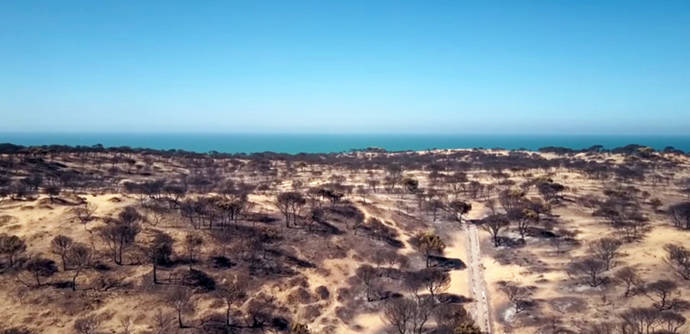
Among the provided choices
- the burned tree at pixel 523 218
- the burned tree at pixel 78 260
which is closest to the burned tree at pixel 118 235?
the burned tree at pixel 78 260

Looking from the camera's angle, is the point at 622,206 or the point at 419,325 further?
the point at 622,206

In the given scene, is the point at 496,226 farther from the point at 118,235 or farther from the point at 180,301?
the point at 118,235

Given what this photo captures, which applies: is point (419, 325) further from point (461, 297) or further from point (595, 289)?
point (595, 289)

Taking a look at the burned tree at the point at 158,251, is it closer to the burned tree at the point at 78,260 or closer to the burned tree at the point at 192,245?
the burned tree at the point at 192,245

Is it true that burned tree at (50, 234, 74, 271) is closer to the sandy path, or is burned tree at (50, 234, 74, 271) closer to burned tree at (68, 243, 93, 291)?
burned tree at (68, 243, 93, 291)

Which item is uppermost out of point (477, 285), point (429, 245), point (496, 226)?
point (496, 226)

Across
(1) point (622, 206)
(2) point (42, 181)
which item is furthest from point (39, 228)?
(1) point (622, 206)

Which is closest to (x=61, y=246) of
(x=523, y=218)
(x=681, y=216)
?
(x=523, y=218)

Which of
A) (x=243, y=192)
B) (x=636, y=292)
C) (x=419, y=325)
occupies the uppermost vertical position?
(x=243, y=192)
